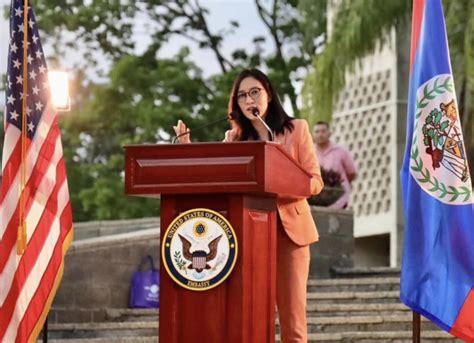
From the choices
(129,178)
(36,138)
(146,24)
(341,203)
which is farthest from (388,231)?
(129,178)

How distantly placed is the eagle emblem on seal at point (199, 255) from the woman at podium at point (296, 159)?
62 cm

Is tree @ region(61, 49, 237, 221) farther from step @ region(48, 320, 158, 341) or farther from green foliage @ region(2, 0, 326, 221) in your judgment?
step @ region(48, 320, 158, 341)

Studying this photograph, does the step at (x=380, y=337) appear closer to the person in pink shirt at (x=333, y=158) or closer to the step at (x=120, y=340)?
the step at (x=120, y=340)

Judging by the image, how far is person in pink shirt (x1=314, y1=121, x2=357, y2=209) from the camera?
1585 cm

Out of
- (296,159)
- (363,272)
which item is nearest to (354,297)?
(363,272)

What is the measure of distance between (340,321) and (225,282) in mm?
5192

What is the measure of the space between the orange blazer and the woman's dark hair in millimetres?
48

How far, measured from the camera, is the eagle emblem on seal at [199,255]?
24.7ft

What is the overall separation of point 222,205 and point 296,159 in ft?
2.49

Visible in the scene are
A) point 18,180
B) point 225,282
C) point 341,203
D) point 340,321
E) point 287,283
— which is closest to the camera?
point 225,282

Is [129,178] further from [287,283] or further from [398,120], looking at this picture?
[398,120]

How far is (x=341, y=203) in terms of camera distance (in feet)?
52.6

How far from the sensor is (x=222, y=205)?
24.8 ft

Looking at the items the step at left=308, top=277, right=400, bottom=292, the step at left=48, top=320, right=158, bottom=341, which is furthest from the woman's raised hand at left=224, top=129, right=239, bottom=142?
the step at left=308, top=277, right=400, bottom=292
